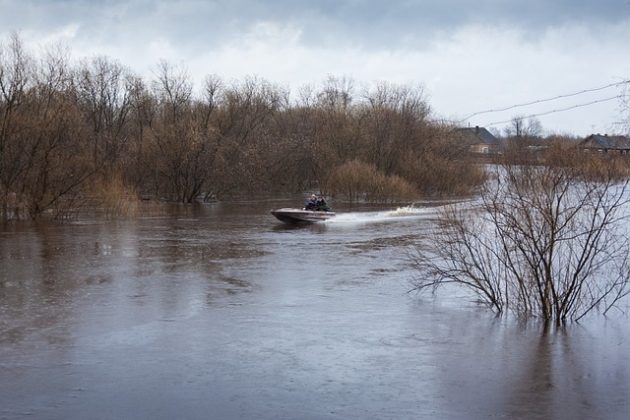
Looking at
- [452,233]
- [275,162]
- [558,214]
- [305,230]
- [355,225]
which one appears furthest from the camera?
[275,162]

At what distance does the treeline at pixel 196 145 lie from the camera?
1340 inches

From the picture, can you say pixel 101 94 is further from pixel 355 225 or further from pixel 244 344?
pixel 244 344

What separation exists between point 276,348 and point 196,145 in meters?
39.3

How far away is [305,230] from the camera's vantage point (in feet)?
99.8

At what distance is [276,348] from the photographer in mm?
11094

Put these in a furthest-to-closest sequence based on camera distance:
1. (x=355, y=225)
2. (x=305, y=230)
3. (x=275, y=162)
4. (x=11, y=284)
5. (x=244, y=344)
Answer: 1. (x=275, y=162)
2. (x=355, y=225)
3. (x=305, y=230)
4. (x=11, y=284)
5. (x=244, y=344)

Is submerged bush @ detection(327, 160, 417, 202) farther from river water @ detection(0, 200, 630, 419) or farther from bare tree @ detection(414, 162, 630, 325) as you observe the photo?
bare tree @ detection(414, 162, 630, 325)

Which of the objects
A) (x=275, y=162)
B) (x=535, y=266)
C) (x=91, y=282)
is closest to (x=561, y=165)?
(x=535, y=266)

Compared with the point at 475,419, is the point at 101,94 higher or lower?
higher

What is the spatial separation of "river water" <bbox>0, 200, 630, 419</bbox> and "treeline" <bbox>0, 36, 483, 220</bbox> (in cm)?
1494

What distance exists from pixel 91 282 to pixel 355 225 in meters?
17.6

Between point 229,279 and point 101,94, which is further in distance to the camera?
point 101,94

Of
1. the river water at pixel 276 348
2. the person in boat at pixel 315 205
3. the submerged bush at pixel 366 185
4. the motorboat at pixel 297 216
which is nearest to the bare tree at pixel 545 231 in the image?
the river water at pixel 276 348

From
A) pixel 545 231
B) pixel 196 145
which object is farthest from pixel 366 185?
pixel 545 231
